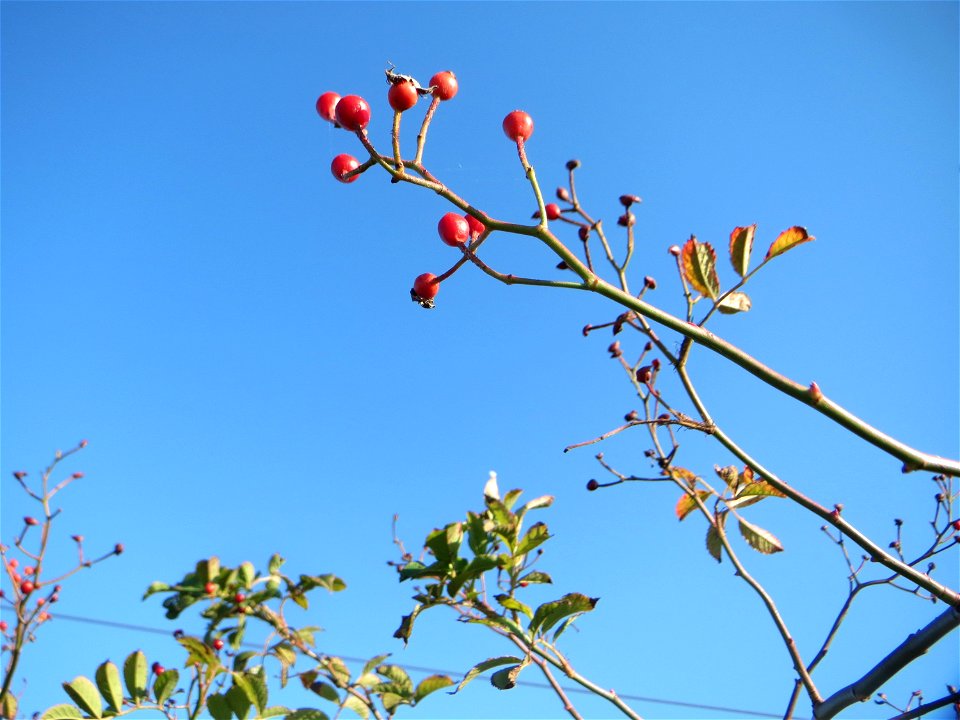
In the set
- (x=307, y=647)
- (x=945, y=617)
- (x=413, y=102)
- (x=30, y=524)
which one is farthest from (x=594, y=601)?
(x=30, y=524)

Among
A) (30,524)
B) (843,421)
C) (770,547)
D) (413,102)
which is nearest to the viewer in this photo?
(843,421)

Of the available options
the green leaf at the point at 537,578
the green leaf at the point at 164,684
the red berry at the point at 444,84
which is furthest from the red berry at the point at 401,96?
the green leaf at the point at 164,684

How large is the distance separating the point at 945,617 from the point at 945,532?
38.1 inches

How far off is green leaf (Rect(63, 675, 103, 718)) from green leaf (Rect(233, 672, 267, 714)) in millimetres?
403

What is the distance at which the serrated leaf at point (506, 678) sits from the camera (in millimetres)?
1833

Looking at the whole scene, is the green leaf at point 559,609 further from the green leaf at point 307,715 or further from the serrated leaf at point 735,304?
the serrated leaf at point 735,304

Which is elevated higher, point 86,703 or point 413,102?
point 413,102

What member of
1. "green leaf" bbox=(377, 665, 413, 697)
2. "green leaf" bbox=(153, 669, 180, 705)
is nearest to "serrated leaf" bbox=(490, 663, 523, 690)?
"green leaf" bbox=(377, 665, 413, 697)

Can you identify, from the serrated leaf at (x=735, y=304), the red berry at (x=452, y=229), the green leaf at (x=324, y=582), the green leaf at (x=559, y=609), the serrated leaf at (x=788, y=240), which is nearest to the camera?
the red berry at (x=452, y=229)

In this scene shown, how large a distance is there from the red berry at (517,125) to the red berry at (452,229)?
0.26 meters

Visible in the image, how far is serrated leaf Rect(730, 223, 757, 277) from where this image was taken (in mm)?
1471

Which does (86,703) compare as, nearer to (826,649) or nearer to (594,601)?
(594,601)

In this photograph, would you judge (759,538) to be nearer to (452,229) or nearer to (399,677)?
(399,677)

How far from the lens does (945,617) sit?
1232mm
